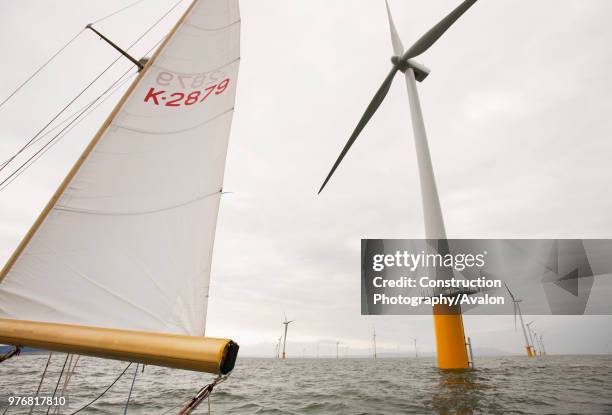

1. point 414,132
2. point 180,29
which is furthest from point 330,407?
point 414,132

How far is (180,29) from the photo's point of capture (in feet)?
19.7

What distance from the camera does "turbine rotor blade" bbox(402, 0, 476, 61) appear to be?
59.3 ft

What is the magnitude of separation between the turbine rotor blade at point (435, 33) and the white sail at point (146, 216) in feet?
60.6

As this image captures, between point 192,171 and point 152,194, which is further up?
point 192,171

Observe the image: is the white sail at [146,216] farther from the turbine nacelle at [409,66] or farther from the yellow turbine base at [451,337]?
the turbine nacelle at [409,66]

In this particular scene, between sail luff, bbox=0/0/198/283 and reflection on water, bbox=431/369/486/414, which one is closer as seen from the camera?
sail luff, bbox=0/0/198/283

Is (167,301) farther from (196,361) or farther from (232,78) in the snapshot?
(232,78)

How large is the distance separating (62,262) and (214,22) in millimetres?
5727

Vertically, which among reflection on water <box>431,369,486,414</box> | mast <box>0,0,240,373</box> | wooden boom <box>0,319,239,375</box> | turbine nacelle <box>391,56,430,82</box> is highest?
turbine nacelle <box>391,56,430,82</box>

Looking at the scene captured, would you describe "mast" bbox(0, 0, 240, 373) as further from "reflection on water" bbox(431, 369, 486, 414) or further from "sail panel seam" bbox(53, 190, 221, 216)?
"reflection on water" bbox(431, 369, 486, 414)

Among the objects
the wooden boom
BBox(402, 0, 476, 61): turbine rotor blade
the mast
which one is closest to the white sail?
the mast

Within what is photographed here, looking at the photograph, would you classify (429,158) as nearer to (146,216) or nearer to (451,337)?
(451,337)

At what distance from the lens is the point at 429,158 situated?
Answer: 15.9m

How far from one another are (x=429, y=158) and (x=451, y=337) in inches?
352
